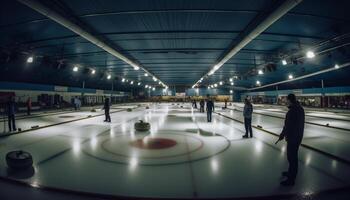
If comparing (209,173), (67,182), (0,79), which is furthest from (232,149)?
(0,79)

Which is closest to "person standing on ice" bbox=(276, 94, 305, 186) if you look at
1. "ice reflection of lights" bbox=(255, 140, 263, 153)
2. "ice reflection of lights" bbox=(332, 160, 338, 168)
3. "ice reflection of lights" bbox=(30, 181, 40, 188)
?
"ice reflection of lights" bbox=(332, 160, 338, 168)

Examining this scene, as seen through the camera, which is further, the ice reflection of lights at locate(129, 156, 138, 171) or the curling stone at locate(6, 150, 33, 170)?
the ice reflection of lights at locate(129, 156, 138, 171)

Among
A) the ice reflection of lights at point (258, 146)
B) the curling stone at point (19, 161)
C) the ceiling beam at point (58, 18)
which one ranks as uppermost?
the ceiling beam at point (58, 18)

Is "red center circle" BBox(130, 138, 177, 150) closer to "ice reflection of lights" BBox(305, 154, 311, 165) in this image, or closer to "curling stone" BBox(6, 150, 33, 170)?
"curling stone" BBox(6, 150, 33, 170)

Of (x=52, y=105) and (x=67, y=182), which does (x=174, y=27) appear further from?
(x=52, y=105)

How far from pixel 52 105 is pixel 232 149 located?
101 feet

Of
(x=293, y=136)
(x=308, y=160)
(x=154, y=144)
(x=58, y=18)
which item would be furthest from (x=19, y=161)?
(x=308, y=160)

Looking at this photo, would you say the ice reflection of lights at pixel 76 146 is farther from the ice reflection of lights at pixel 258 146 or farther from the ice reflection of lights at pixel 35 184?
the ice reflection of lights at pixel 258 146

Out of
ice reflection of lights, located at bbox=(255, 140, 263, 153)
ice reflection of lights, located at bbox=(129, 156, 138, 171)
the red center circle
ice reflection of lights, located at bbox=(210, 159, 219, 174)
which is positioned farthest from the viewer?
the red center circle

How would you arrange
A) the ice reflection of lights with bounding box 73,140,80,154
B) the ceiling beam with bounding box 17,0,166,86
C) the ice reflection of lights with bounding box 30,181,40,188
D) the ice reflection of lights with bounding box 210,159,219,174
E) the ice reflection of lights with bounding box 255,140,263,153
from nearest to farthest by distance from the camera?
the ice reflection of lights with bounding box 30,181,40,188
the ice reflection of lights with bounding box 210,159,219,174
the ceiling beam with bounding box 17,0,166,86
the ice reflection of lights with bounding box 73,140,80,154
the ice reflection of lights with bounding box 255,140,263,153

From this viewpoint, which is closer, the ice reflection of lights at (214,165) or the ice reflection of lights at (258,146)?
the ice reflection of lights at (214,165)

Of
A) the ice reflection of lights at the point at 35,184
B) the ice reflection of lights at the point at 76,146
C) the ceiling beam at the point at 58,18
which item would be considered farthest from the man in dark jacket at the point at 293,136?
the ceiling beam at the point at 58,18

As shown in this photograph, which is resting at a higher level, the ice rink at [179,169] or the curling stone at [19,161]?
the curling stone at [19,161]

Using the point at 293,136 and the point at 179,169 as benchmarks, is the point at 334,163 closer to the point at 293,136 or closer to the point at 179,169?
the point at 293,136
